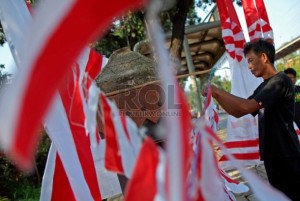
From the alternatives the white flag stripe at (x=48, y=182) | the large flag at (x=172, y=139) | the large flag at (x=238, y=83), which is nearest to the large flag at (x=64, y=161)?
the white flag stripe at (x=48, y=182)

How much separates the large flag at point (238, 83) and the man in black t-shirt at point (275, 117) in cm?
208

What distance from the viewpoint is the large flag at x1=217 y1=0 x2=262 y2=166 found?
4590 millimetres

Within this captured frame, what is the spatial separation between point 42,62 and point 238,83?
13.5 ft

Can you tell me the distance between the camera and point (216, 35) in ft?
32.5

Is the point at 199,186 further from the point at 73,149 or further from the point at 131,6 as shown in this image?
the point at 73,149

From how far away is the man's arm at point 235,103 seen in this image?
2.26m

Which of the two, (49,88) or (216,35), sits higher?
(216,35)

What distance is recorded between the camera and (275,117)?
2.43m

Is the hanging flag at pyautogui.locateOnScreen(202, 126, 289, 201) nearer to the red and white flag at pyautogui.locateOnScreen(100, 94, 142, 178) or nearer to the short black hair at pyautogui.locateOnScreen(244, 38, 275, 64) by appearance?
the red and white flag at pyautogui.locateOnScreen(100, 94, 142, 178)

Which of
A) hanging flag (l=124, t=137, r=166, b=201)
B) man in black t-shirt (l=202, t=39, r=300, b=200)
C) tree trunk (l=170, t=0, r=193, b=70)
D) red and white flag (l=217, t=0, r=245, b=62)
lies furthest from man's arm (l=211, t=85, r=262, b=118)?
tree trunk (l=170, t=0, r=193, b=70)

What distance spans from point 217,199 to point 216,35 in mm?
9092

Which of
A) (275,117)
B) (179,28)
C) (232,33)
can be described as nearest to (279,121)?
(275,117)

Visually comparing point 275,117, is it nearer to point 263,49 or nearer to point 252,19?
point 263,49

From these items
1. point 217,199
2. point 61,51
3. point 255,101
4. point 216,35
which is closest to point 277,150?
point 255,101
